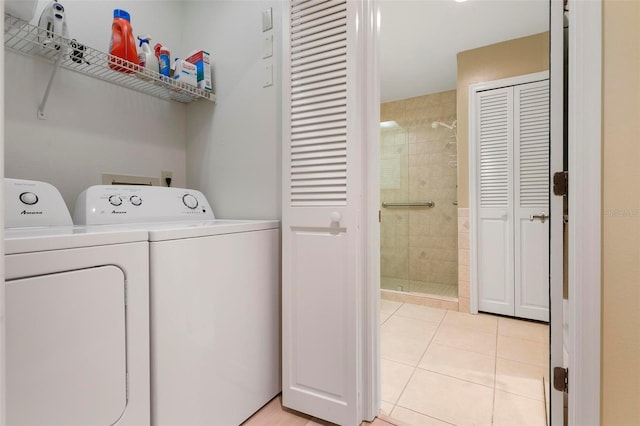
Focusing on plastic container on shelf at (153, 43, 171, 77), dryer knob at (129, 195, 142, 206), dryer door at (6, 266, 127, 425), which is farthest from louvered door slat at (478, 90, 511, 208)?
dryer door at (6, 266, 127, 425)

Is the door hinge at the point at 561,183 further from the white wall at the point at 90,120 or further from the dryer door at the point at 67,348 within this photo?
the white wall at the point at 90,120

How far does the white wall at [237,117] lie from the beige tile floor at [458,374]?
3.62 feet

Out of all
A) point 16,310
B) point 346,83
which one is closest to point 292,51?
point 346,83

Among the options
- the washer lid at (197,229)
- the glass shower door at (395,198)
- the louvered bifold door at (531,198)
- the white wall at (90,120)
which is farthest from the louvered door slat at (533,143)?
the white wall at (90,120)

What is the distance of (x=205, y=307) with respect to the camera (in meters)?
1.15

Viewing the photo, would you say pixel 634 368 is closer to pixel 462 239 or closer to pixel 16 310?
pixel 16 310

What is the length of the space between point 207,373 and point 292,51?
1.40m

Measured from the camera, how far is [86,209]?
1299mm

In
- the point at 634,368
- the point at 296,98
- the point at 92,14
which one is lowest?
the point at 634,368

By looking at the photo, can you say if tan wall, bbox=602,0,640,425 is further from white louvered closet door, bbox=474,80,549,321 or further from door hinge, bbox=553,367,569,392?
white louvered closet door, bbox=474,80,549,321

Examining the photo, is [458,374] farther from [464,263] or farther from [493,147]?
[493,147]

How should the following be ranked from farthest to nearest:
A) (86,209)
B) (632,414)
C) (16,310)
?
(86,209)
(632,414)
(16,310)

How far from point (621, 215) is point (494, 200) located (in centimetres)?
192

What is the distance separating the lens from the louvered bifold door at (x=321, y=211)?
126 centimetres
